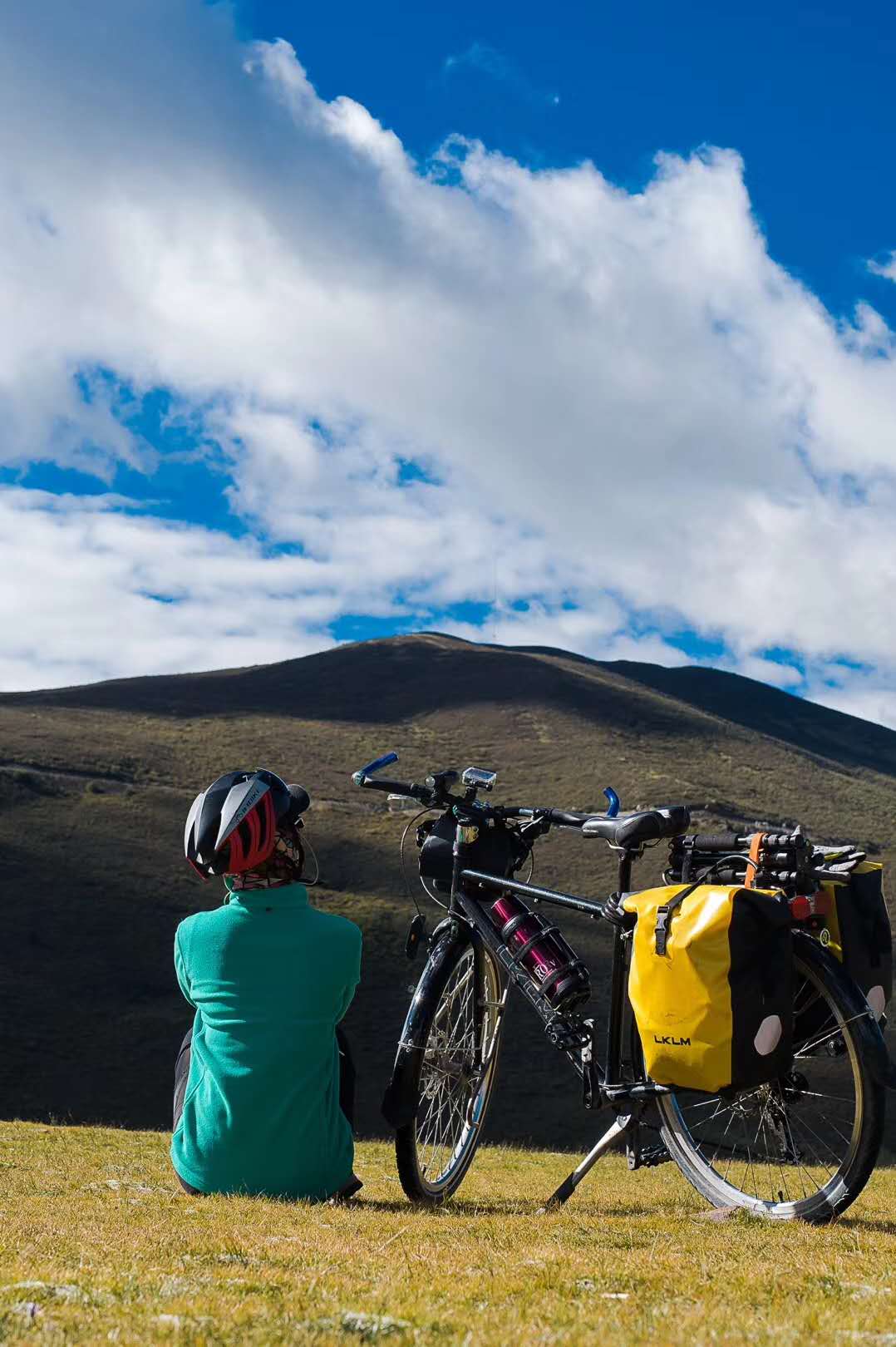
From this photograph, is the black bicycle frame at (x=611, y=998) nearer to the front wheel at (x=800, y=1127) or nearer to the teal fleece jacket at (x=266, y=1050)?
the front wheel at (x=800, y=1127)

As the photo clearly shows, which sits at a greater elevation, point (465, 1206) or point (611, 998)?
point (611, 998)

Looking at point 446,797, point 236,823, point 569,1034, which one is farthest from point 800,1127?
point 236,823

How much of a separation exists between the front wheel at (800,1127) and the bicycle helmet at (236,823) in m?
2.09

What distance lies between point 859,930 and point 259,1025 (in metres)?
2.55

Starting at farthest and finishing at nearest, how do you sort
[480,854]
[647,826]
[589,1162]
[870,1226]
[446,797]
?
[446,797] < [480,854] < [589,1162] < [647,826] < [870,1226]

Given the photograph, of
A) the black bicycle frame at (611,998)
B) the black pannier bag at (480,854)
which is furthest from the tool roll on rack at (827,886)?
the black pannier bag at (480,854)

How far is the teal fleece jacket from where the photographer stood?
5582 millimetres

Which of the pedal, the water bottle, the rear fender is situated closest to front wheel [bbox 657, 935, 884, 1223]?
the rear fender

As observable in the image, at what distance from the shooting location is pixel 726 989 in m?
5.03

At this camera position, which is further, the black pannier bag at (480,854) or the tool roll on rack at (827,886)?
the black pannier bag at (480,854)

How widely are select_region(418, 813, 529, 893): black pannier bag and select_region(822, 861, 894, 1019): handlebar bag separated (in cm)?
162

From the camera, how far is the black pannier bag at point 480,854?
647cm

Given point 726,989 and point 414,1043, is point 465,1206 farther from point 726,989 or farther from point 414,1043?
point 726,989

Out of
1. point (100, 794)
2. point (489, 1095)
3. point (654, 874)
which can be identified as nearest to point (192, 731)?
point (100, 794)
